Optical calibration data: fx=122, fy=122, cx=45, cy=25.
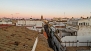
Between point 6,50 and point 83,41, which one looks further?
point 83,41

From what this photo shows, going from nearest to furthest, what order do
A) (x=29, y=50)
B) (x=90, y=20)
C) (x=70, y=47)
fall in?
(x=29, y=50) < (x=70, y=47) < (x=90, y=20)

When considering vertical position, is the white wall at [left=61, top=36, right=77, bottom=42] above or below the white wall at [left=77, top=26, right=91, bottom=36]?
below

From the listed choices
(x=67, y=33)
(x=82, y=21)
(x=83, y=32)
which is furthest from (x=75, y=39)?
(x=82, y=21)

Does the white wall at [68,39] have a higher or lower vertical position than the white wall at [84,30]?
lower

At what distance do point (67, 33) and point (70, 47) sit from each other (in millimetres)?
6374

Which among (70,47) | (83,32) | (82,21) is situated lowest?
(70,47)

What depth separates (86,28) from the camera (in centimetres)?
2088

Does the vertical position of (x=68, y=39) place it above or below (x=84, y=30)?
below

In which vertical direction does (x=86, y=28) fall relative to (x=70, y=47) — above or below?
above

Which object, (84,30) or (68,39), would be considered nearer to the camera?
(68,39)

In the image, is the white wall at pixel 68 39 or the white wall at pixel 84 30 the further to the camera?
the white wall at pixel 84 30

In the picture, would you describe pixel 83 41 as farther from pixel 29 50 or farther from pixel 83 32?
pixel 29 50

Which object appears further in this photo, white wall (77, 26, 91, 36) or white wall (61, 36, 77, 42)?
white wall (77, 26, 91, 36)

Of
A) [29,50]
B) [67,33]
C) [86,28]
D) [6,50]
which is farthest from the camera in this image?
[67,33]
